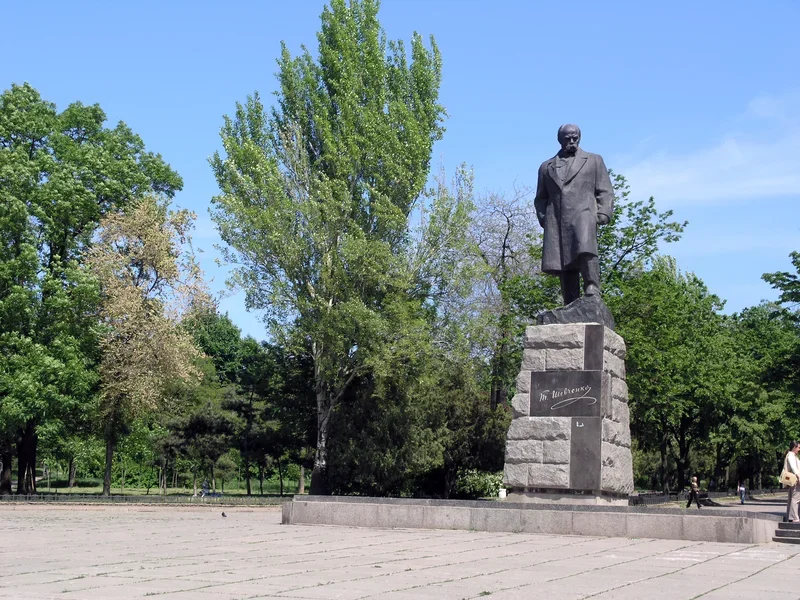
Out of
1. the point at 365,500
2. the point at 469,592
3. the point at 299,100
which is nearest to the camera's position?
the point at 469,592

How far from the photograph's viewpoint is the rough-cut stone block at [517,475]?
49.1ft

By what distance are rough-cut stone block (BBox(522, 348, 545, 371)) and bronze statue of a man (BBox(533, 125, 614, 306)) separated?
1151 mm

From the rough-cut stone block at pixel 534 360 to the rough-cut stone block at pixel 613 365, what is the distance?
0.98 metres

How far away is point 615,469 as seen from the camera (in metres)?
15.0

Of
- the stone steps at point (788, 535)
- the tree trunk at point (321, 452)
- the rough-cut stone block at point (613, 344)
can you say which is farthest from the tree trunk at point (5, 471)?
the stone steps at point (788, 535)

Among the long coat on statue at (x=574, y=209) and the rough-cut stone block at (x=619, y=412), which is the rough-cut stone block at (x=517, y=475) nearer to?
the rough-cut stone block at (x=619, y=412)

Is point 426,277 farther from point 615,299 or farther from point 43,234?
point 43,234

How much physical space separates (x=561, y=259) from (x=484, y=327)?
605 inches

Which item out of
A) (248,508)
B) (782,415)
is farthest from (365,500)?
(782,415)

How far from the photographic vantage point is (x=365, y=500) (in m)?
16.0

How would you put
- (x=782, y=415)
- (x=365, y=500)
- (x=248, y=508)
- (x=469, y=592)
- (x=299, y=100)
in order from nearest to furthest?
(x=469, y=592)
(x=365, y=500)
(x=248, y=508)
(x=299, y=100)
(x=782, y=415)

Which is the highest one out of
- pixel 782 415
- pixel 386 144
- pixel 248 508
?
pixel 386 144

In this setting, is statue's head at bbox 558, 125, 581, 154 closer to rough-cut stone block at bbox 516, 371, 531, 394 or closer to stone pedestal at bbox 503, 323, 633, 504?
stone pedestal at bbox 503, 323, 633, 504
